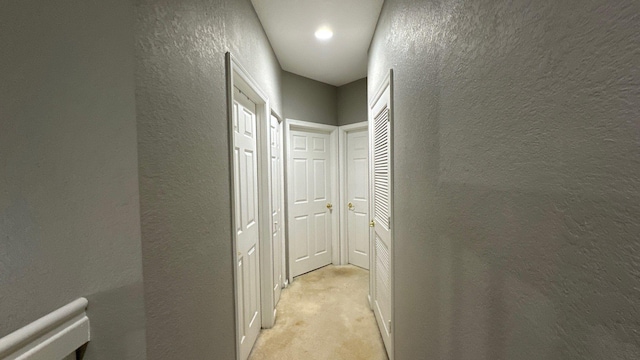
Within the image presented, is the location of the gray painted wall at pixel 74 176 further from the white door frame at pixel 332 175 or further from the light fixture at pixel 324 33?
the white door frame at pixel 332 175

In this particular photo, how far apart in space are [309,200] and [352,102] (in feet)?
4.66

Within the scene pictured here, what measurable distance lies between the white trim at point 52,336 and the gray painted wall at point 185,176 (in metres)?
0.16

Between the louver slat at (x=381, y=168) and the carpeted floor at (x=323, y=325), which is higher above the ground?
the louver slat at (x=381, y=168)

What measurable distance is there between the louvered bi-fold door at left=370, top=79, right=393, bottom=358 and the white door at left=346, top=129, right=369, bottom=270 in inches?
40.9

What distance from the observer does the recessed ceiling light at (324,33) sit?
7.28ft

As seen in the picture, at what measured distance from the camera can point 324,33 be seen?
7.48ft

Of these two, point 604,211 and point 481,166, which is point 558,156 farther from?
point 481,166

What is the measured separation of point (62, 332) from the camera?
26.9 inches

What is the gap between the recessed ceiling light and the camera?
87.4 inches

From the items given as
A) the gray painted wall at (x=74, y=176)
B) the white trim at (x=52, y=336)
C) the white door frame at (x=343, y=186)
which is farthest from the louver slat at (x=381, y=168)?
the white trim at (x=52, y=336)

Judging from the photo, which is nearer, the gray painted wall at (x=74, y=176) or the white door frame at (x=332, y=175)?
the gray painted wall at (x=74, y=176)

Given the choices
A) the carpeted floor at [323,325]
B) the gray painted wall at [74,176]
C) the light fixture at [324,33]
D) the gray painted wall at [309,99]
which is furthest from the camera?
the gray painted wall at [309,99]

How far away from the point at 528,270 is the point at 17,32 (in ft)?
4.58

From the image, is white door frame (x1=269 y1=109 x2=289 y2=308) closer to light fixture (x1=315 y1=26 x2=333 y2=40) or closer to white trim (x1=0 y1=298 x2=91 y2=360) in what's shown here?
light fixture (x1=315 y1=26 x2=333 y2=40)
